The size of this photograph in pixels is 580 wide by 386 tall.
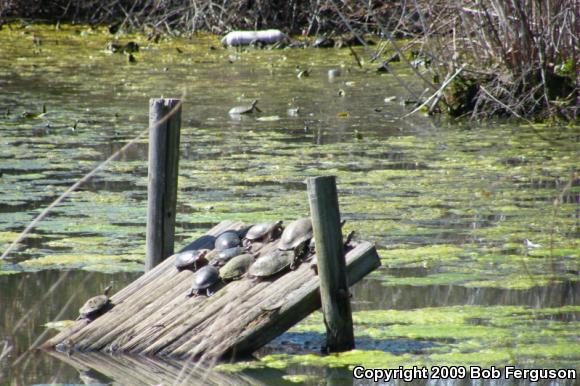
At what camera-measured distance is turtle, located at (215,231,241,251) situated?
17.5ft

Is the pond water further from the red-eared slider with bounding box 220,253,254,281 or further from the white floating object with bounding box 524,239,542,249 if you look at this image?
the red-eared slider with bounding box 220,253,254,281

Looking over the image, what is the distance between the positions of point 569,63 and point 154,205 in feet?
18.2

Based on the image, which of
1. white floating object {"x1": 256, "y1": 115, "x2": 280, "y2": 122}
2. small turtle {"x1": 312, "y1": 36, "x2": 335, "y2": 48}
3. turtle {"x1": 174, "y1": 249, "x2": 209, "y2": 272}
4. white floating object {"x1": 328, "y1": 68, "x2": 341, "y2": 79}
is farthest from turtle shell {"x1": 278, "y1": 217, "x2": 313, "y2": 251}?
small turtle {"x1": 312, "y1": 36, "x2": 335, "y2": 48}

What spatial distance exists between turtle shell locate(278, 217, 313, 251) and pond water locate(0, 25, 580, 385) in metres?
0.39

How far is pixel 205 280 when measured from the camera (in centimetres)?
504

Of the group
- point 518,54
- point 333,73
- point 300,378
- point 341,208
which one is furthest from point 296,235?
point 333,73

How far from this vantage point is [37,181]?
8367 millimetres

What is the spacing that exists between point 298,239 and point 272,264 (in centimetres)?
15

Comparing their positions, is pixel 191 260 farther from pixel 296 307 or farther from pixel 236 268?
pixel 296 307

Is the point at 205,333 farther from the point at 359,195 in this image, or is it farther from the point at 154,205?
the point at 359,195

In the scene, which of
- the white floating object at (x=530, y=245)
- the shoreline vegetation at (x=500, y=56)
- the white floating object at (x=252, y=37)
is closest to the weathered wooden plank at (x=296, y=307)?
the white floating object at (x=530, y=245)

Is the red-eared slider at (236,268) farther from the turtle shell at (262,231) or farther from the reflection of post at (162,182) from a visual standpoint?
the reflection of post at (162,182)

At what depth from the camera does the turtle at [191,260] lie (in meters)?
5.27

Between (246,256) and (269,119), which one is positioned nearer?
(246,256)
